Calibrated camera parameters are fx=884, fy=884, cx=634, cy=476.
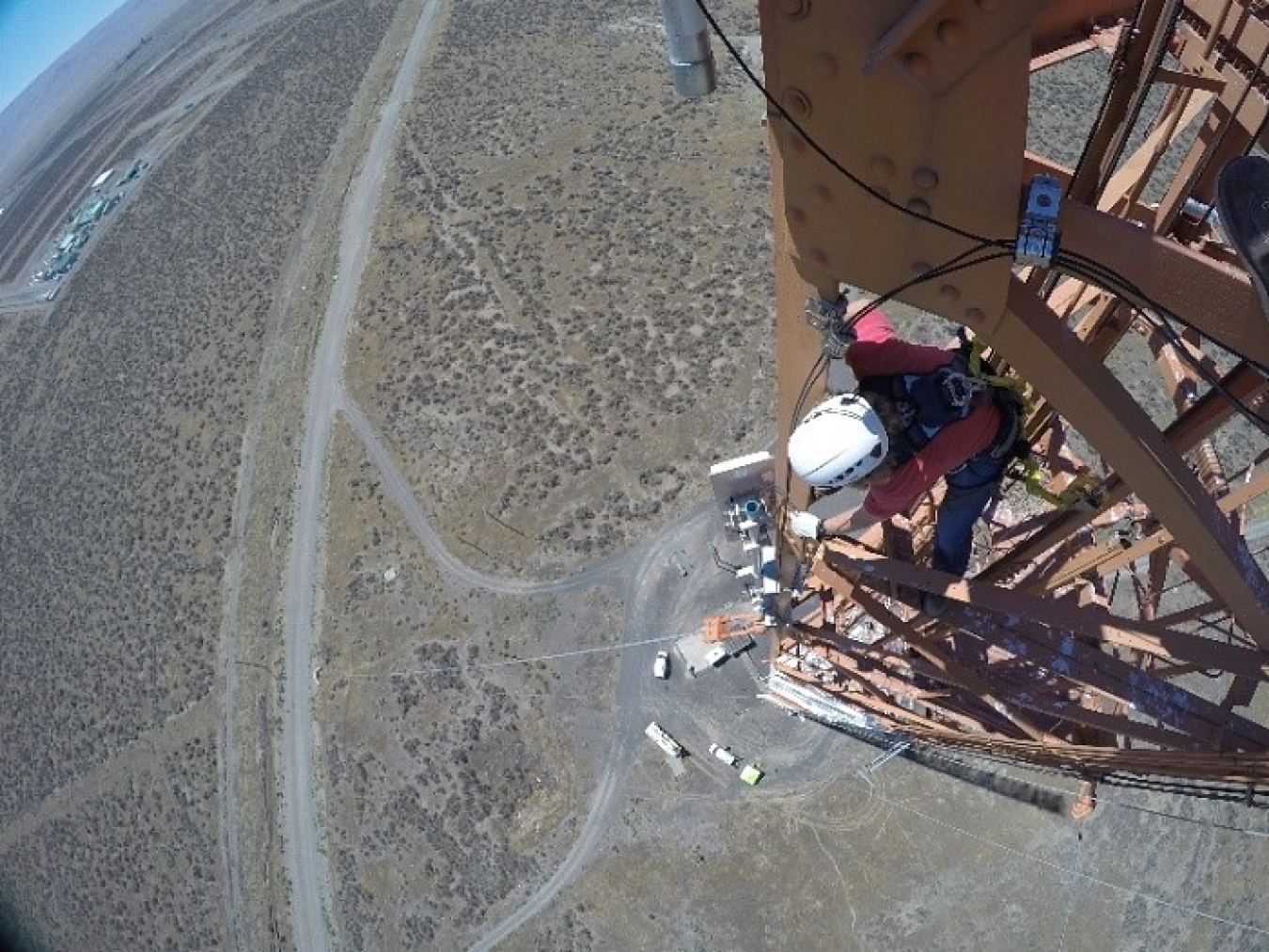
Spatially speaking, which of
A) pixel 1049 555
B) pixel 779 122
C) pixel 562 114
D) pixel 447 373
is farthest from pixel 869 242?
pixel 562 114

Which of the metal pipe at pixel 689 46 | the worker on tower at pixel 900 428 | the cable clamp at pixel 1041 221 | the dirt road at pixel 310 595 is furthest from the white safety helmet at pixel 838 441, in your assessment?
the dirt road at pixel 310 595

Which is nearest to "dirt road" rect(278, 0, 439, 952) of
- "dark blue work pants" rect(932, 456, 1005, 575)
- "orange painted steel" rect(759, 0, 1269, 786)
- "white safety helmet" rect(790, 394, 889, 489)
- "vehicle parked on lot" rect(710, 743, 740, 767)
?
"vehicle parked on lot" rect(710, 743, 740, 767)

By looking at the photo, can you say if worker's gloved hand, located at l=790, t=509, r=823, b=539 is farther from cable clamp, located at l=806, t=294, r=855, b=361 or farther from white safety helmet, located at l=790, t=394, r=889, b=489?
cable clamp, located at l=806, t=294, r=855, b=361

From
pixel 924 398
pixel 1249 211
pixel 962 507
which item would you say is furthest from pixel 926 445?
pixel 1249 211

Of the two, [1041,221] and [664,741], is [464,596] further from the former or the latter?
[1041,221]

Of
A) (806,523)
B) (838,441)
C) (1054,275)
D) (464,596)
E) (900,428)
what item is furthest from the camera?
(464,596)

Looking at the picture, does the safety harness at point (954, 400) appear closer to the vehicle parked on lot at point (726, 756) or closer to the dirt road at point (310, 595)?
the vehicle parked on lot at point (726, 756)
